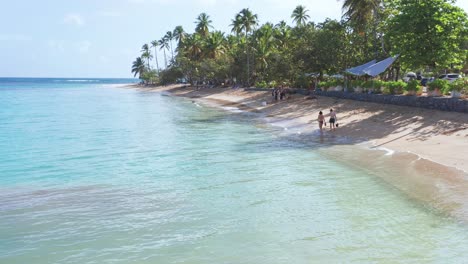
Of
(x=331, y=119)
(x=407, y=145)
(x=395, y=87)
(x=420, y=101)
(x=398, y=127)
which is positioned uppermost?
(x=395, y=87)

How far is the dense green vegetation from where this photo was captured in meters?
25.3

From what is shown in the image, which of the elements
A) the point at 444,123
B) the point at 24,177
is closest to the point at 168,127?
the point at 24,177

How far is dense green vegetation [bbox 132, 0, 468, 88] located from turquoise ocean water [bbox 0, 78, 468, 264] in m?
9.46

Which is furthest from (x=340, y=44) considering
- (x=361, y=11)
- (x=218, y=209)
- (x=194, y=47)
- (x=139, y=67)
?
(x=139, y=67)

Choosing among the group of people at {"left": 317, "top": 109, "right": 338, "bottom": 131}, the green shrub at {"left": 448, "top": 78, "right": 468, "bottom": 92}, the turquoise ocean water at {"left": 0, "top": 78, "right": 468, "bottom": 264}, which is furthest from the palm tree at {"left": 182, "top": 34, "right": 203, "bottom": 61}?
the turquoise ocean water at {"left": 0, "top": 78, "right": 468, "bottom": 264}

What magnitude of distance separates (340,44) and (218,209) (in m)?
34.4

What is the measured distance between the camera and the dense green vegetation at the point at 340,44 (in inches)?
997

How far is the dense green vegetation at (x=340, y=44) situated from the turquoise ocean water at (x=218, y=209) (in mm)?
9459

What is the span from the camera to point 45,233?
10414 mm

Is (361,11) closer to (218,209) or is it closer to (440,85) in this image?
(440,85)

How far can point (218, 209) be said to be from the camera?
477 inches

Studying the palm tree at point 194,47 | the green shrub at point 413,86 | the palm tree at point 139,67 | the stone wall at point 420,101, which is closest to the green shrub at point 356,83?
the stone wall at point 420,101

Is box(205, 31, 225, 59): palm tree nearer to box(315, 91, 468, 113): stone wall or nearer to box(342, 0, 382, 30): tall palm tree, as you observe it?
box(342, 0, 382, 30): tall palm tree

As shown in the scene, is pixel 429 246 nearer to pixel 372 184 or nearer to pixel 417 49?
pixel 372 184
